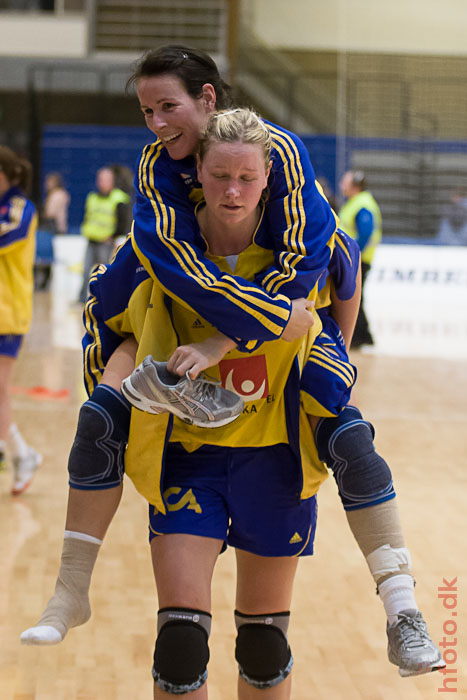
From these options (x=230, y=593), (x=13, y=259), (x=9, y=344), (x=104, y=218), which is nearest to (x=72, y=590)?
(x=230, y=593)

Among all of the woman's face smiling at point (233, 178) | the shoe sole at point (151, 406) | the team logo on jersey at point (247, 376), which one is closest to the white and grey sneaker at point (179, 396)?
the shoe sole at point (151, 406)

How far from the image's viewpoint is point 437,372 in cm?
914

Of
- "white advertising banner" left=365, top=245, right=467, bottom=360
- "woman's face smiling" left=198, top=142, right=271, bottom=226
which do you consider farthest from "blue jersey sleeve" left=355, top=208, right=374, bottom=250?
"woman's face smiling" left=198, top=142, right=271, bottom=226

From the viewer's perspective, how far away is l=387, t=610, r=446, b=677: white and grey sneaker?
1.91 metres

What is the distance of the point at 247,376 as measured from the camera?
213 cm

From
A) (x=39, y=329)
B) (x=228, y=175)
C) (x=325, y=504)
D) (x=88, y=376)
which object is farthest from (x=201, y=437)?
(x=39, y=329)

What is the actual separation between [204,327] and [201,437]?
0.74ft

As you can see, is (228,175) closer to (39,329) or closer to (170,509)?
(170,509)

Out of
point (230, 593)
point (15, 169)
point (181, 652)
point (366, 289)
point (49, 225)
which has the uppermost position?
point (49, 225)

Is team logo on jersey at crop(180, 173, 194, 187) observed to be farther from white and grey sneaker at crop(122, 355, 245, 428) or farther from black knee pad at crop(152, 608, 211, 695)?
black knee pad at crop(152, 608, 211, 695)

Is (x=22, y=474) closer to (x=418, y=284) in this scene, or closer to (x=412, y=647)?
(x=412, y=647)

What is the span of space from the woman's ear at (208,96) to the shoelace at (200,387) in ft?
1.92

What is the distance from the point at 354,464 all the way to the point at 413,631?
34 centimetres

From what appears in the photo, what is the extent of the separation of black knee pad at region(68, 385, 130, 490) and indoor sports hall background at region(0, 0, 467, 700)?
1089 millimetres
